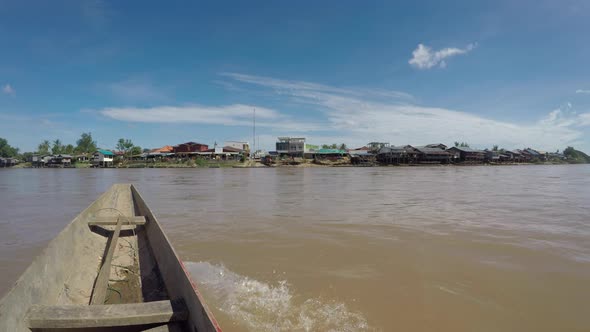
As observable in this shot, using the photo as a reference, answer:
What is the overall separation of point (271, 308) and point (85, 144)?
104046 mm

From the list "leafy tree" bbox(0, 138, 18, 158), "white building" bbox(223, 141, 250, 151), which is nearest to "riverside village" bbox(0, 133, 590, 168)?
"white building" bbox(223, 141, 250, 151)

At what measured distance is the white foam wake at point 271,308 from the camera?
3139 millimetres

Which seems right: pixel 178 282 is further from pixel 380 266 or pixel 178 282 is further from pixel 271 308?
pixel 380 266

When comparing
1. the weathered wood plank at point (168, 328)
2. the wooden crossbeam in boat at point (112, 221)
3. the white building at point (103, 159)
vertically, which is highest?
the white building at point (103, 159)

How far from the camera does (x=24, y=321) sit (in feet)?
7.41

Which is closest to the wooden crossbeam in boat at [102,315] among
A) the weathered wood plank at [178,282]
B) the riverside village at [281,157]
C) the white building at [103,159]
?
the weathered wood plank at [178,282]

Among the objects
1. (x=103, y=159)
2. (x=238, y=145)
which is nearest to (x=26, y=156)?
(x=103, y=159)

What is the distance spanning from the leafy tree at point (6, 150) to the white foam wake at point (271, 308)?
116m

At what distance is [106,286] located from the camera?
339 centimetres

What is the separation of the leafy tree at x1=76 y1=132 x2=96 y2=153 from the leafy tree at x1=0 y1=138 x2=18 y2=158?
18.7 m

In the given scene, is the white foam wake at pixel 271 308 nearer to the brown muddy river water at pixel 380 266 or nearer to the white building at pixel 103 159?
the brown muddy river water at pixel 380 266

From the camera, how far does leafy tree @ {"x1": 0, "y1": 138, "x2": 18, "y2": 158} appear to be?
84.3 metres

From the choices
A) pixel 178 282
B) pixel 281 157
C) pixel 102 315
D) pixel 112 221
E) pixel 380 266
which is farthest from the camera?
pixel 281 157

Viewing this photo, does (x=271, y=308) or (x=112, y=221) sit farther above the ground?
Result: (x=112, y=221)
